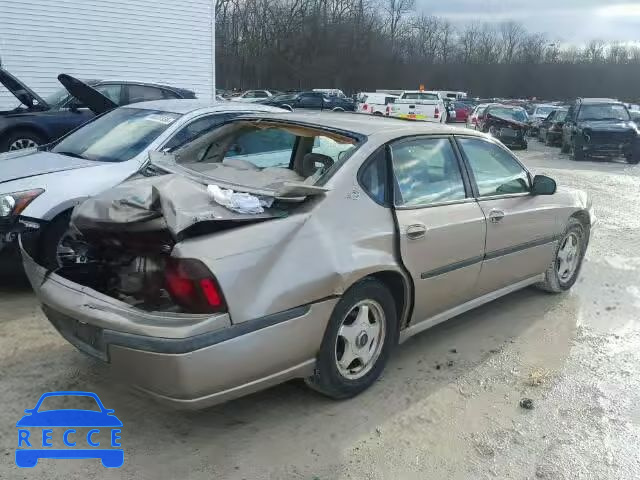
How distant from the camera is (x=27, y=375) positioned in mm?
3625

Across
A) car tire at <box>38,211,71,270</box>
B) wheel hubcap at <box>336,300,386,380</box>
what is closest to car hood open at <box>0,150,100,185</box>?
car tire at <box>38,211,71,270</box>

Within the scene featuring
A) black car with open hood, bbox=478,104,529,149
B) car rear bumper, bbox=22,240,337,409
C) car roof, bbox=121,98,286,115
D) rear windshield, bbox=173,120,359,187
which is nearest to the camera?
car rear bumper, bbox=22,240,337,409

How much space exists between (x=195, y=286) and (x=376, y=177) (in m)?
1.36

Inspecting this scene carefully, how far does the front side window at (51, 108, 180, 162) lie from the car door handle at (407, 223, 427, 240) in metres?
2.74

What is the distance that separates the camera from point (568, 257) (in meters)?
5.46

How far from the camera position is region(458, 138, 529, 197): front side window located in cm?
431

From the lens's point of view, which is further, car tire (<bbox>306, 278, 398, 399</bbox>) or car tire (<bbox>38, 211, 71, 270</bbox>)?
car tire (<bbox>38, 211, 71, 270</bbox>)

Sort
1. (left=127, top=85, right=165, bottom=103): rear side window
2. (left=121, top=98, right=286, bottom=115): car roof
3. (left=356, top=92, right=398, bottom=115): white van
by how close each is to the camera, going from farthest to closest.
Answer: (left=356, top=92, right=398, bottom=115): white van → (left=127, top=85, right=165, bottom=103): rear side window → (left=121, top=98, right=286, bottom=115): car roof

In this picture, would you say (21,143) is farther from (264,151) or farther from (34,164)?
(264,151)

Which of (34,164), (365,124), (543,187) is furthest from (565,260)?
(34,164)

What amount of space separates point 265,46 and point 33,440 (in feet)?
187

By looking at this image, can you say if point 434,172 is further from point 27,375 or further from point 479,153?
point 27,375

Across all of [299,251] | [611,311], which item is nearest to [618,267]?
[611,311]

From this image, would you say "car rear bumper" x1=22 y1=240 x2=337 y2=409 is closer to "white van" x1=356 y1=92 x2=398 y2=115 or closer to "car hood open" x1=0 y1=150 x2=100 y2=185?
"car hood open" x1=0 y1=150 x2=100 y2=185
